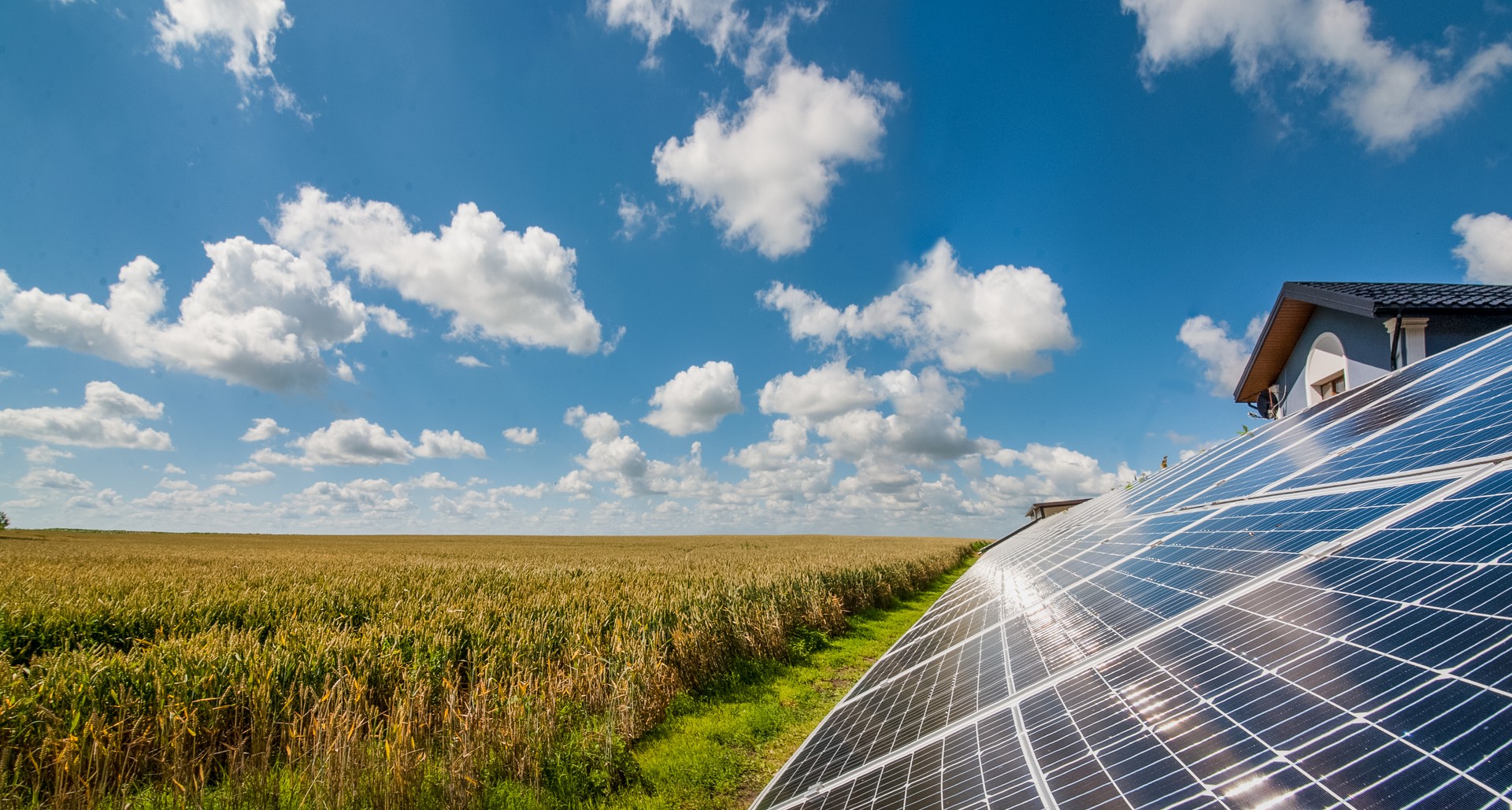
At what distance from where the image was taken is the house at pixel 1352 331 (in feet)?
39.0

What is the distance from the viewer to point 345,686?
25.2 feet

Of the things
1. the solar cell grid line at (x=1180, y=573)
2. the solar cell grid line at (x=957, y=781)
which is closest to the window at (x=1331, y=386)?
the solar cell grid line at (x=1180, y=573)

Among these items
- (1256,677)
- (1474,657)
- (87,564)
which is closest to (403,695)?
(1256,677)

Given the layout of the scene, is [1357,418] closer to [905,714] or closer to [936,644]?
[936,644]

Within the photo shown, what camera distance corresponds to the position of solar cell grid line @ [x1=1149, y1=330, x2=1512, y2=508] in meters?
5.73

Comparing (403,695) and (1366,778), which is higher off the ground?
(1366,778)

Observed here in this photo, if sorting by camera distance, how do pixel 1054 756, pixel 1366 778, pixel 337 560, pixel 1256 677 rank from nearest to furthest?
pixel 1366 778
pixel 1256 677
pixel 1054 756
pixel 337 560

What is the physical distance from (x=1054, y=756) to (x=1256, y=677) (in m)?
0.72

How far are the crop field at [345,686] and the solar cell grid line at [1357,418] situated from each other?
7.65 metres

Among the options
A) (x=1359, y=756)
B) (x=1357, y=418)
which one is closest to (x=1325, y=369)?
(x=1357, y=418)

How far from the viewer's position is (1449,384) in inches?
231

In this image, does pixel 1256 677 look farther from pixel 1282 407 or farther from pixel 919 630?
pixel 1282 407

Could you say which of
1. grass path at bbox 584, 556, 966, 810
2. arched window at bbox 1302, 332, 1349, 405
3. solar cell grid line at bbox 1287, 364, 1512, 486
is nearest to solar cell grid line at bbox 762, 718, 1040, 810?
solar cell grid line at bbox 1287, 364, 1512, 486

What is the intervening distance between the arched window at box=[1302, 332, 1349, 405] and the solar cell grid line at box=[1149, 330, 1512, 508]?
8.00 m
